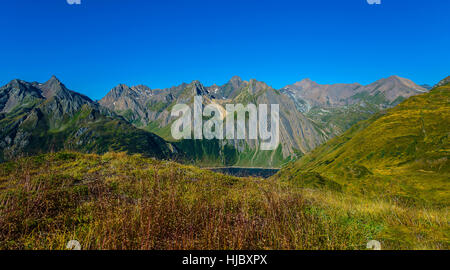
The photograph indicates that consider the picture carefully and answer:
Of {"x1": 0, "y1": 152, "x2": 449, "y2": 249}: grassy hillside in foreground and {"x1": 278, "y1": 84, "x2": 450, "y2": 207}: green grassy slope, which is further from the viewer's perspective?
{"x1": 278, "y1": 84, "x2": 450, "y2": 207}: green grassy slope

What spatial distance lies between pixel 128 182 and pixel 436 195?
36.9m

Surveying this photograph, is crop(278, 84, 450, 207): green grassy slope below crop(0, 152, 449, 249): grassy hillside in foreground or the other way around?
the other way around

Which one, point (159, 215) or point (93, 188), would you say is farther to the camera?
point (93, 188)

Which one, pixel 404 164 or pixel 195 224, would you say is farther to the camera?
pixel 404 164

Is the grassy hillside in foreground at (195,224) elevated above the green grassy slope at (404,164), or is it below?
below

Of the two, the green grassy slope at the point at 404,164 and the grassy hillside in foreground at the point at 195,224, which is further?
the green grassy slope at the point at 404,164

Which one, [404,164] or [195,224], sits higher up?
[404,164]
